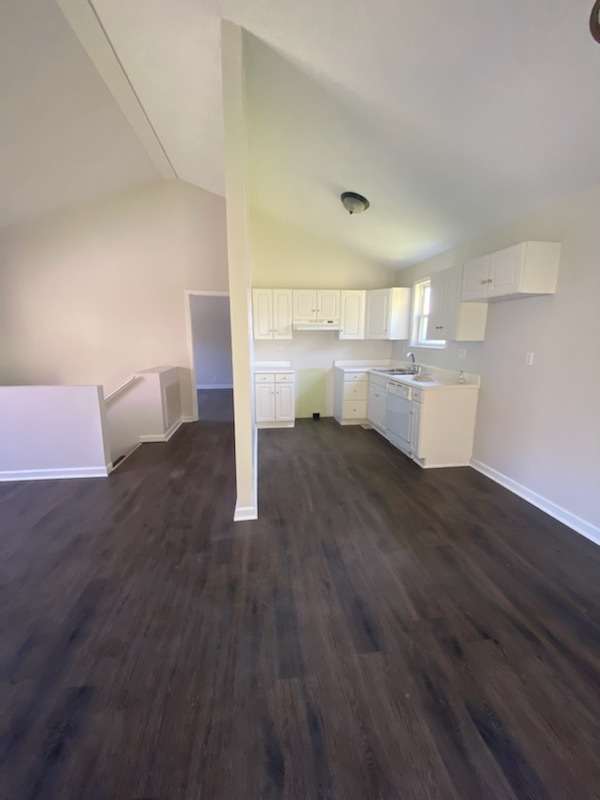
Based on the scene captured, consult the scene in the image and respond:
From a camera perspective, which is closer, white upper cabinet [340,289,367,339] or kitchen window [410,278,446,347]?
kitchen window [410,278,446,347]

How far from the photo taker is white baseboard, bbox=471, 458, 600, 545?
2447 mm

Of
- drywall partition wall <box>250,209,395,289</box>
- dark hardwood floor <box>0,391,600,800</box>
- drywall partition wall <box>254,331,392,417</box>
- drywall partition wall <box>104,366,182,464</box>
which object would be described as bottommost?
dark hardwood floor <box>0,391,600,800</box>

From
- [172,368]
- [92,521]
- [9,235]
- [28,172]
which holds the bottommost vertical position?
[92,521]

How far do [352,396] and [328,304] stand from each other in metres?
1.45

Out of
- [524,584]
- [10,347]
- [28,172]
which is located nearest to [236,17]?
[28,172]

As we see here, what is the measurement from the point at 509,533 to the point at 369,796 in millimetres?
1988

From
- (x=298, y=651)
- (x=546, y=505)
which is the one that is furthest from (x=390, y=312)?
(x=298, y=651)

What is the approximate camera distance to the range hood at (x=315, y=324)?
16.7ft

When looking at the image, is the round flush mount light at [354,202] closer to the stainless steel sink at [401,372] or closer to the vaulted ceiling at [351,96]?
the vaulted ceiling at [351,96]

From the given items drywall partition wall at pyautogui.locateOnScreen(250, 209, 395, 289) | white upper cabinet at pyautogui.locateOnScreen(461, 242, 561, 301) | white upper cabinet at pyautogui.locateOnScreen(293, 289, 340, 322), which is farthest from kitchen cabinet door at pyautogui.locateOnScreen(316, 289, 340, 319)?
white upper cabinet at pyautogui.locateOnScreen(461, 242, 561, 301)

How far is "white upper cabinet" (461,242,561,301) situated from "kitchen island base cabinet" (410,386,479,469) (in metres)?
1.12

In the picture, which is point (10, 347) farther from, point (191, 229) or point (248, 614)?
point (248, 614)

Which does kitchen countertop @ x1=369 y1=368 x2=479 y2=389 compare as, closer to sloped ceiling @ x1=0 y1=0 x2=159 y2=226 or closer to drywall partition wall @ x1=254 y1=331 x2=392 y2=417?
drywall partition wall @ x1=254 y1=331 x2=392 y2=417

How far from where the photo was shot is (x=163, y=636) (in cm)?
163
